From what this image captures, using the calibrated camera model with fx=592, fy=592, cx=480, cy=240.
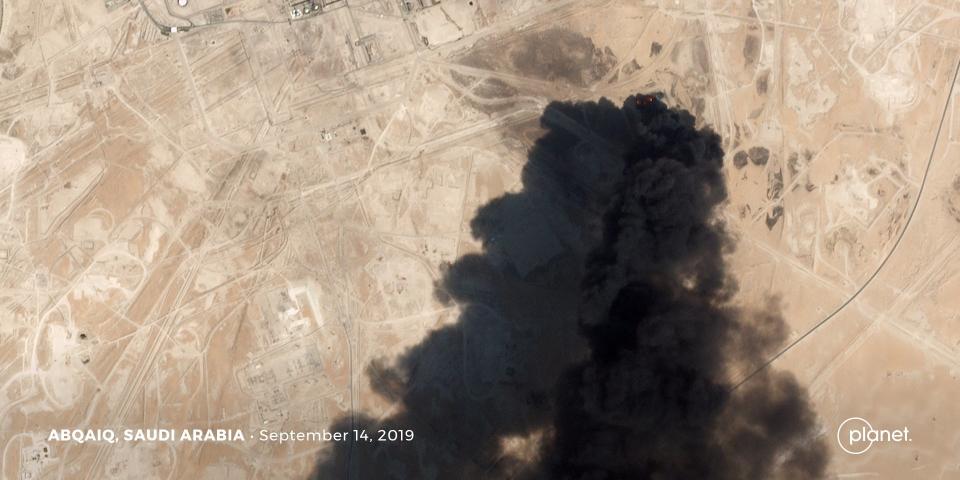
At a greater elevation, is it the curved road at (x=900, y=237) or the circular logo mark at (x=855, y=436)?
the curved road at (x=900, y=237)

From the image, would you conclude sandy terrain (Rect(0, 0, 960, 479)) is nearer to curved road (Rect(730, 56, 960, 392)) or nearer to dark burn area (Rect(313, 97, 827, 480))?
curved road (Rect(730, 56, 960, 392))

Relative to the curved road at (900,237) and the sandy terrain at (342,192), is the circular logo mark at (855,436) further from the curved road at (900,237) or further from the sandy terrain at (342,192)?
the curved road at (900,237)

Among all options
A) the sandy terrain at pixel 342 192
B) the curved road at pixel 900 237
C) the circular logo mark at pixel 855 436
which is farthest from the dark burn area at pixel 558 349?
the curved road at pixel 900 237

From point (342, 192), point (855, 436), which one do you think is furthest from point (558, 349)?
point (855, 436)

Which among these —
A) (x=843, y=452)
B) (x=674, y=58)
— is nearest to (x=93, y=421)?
(x=674, y=58)

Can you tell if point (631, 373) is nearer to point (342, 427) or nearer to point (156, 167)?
point (342, 427)

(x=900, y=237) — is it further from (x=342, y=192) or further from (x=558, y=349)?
(x=342, y=192)

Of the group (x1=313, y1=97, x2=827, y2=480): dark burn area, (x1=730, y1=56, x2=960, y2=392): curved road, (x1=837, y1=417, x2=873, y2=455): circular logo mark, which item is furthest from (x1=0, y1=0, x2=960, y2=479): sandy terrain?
(x1=313, y1=97, x2=827, y2=480): dark burn area
